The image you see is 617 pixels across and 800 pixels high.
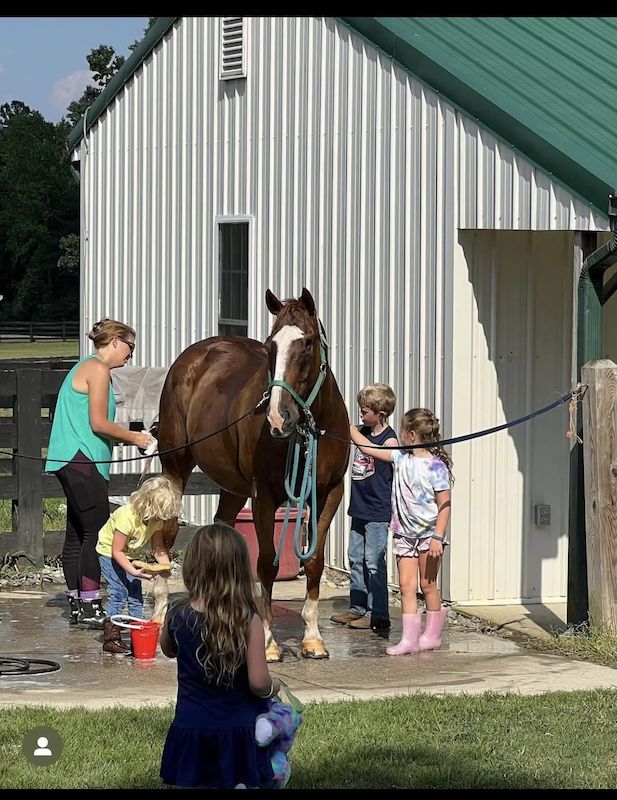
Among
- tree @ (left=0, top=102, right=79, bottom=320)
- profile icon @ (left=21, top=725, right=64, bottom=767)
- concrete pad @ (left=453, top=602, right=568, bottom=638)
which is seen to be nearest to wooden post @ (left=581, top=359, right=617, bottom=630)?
concrete pad @ (left=453, top=602, right=568, bottom=638)

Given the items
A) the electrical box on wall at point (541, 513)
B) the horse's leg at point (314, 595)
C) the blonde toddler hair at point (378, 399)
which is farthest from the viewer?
the electrical box on wall at point (541, 513)

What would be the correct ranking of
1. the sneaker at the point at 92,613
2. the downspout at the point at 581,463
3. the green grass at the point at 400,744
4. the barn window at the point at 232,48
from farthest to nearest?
the barn window at the point at 232,48
the sneaker at the point at 92,613
the downspout at the point at 581,463
the green grass at the point at 400,744

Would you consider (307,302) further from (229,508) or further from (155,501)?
(229,508)

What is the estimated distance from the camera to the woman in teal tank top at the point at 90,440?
31.2ft

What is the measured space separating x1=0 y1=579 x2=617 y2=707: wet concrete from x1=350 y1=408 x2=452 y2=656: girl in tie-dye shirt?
0.60ft

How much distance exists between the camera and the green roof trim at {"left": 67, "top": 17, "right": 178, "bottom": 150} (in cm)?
1465

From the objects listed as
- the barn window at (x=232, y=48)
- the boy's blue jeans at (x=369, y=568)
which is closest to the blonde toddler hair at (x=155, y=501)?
the boy's blue jeans at (x=369, y=568)

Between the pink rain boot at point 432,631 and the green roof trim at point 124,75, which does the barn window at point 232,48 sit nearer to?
the green roof trim at point 124,75

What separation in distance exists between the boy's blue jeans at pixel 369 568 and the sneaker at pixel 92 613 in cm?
177

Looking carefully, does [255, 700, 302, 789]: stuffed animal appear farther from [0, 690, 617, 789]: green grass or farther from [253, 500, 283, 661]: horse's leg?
[253, 500, 283, 661]: horse's leg

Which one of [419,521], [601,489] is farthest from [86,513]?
[601,489]

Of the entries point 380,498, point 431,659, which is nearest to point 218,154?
point 380,498

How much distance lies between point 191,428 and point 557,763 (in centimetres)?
464

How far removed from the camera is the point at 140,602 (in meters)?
9.30
